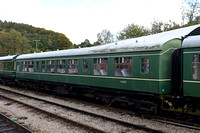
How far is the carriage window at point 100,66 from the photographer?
1030cm

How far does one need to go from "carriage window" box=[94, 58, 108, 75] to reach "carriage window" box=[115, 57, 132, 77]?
2.65 feet

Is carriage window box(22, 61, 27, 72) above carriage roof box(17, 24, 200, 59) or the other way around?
the other way around

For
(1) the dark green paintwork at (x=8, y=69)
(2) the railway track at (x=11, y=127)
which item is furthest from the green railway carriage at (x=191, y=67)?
(1) the dark green paintwork at (x=8, y=69)

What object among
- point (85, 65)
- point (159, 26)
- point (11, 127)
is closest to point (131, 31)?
point (159, 26)

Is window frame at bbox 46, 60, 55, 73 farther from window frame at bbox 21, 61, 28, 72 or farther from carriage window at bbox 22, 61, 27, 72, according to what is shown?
carriage window at bbox 22, 61, 27, 72

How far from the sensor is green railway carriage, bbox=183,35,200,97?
695 centimetres

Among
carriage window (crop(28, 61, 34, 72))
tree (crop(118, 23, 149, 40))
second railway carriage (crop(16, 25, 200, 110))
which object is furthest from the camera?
tree (crop(118, 23, 149, 40))

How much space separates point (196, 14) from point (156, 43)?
1958 centimetres

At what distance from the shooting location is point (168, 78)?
26.3 feet

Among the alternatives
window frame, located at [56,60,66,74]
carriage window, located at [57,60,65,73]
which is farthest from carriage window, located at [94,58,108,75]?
carriage window, located at [57,60,65,73]

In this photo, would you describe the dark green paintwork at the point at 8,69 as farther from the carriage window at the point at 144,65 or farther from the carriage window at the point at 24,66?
the carriage window at the point at 144,65

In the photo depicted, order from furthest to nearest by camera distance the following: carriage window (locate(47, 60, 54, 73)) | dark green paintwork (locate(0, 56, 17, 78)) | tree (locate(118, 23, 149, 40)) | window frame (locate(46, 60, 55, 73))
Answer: tree (locate(118, 23, 149, 40)), dark green paintwork (locate(0, 56, 17, 78)), carriage window (locate(47, 60, 54, 73)), window frame (locate(46, 60, 55, 73))

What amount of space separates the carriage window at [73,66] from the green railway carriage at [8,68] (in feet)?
33.6

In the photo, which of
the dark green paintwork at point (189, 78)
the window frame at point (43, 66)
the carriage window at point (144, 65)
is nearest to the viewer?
the dark green paintwork at point (189, 78)
